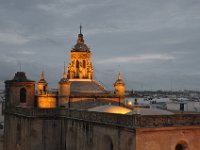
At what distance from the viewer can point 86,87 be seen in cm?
5119

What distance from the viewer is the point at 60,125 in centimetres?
4091

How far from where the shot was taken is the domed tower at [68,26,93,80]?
54.0m

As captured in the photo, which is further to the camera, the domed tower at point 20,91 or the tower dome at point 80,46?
the tower dome at point 80,46

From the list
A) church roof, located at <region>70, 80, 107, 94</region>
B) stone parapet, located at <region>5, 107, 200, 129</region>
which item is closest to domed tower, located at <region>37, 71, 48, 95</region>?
church roof, located at <region>70, 80, 107, 94</region>

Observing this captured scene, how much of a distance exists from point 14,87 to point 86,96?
9.18m

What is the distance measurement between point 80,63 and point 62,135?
634 inches

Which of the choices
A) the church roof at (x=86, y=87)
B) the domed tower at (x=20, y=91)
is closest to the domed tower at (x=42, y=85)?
the church roof at (x=86, y=87)

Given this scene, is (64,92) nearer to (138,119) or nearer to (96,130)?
(96,130)

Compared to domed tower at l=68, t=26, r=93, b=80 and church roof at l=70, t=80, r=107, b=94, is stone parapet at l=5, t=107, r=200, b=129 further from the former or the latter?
domed tower at l=68, t=26, r=93, b=80

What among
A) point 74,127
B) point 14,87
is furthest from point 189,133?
point 14,87

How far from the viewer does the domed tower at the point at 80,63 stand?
2126 inches

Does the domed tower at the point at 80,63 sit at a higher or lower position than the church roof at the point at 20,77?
higher

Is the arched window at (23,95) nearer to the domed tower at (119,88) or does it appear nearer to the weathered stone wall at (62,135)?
the weathered stone wall at (62,135)

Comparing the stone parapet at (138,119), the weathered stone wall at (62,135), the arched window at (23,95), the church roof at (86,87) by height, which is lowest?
the weathered stone wall at (62,135)
